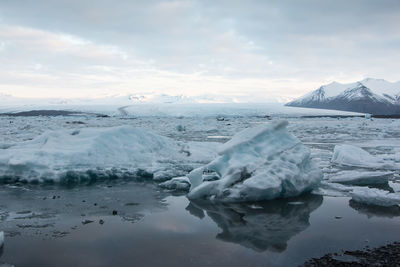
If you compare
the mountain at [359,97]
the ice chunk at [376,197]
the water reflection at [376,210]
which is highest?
the mountain at [359,97]

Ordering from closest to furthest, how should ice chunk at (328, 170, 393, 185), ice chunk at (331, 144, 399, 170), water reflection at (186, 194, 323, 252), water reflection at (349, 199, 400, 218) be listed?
water reflection at (186, 194, 323, 252), water reflection at (349, 199, 400, 218), ice chunk at (328, 170, 393, 185), ice chunk at (331, 144, 399, 170)

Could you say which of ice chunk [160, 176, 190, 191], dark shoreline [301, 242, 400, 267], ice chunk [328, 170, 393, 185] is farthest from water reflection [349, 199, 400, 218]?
ice chunk [160, 176, 190, 191]

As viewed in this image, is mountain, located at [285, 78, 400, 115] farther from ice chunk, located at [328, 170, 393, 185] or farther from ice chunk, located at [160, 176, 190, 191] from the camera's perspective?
ice chunk, located at [160, 176, 190, 191]

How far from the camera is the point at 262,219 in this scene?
521 cm

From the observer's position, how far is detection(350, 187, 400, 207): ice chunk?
19.0 ft

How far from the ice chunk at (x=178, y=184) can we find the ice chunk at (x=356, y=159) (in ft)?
17.1

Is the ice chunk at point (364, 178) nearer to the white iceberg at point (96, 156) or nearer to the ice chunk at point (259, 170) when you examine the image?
the ice chunk at point (259, 170)

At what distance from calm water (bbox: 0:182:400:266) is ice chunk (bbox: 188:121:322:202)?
30 centimetres

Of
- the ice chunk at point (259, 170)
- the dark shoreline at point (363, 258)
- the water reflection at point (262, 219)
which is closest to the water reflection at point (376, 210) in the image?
the water reflection at point (262, 219)

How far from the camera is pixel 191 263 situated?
3.69m

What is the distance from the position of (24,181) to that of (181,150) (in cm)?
490

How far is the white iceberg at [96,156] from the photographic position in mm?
7887

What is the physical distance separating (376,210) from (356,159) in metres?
4.77

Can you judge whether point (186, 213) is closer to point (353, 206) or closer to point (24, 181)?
point (353, 206)
